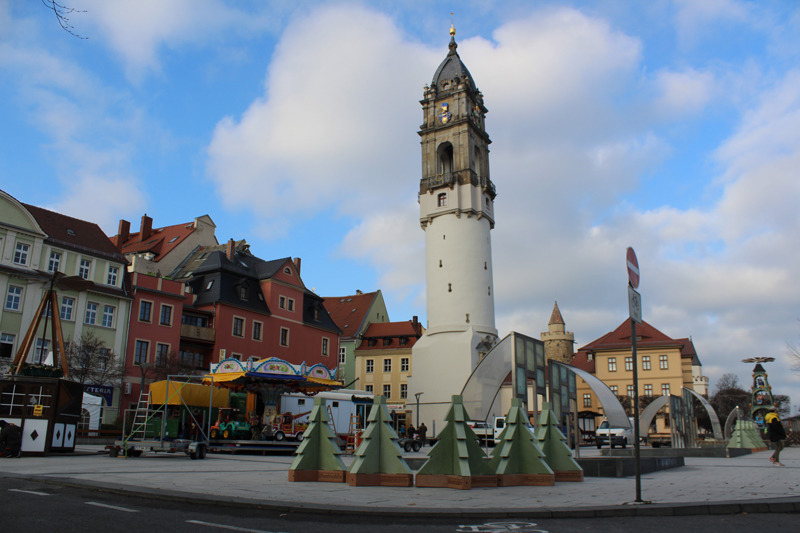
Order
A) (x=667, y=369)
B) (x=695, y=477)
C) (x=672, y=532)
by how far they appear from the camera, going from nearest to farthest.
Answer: (x=672, y=532)
(x=695, y=477)
(x=667, y=369)

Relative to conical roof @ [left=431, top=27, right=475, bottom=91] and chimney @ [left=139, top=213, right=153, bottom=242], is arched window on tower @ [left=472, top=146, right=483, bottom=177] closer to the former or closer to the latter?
conical roof @ [left=431, top=27, right=475, bottom=91]

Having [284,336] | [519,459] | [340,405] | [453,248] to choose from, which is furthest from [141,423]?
[453,248]

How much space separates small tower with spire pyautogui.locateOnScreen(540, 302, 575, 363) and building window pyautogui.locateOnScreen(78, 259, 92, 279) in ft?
264

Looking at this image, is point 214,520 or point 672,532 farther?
point 214,520

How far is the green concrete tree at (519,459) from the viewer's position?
12039 mm

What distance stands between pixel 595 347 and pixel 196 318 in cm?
4753

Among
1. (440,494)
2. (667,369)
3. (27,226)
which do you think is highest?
(27,226)

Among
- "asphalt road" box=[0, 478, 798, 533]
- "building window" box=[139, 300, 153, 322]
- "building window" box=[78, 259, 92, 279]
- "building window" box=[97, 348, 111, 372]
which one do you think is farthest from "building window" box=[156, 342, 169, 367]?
"asphalt road" box=[0, 478, 798, 533]

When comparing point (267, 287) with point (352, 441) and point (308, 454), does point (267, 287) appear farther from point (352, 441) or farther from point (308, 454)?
point (308, 454)

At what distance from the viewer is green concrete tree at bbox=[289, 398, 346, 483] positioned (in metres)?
12.1

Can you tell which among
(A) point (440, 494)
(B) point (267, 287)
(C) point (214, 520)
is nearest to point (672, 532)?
(A) point (440, 494)

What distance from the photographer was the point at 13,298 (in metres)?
36.2

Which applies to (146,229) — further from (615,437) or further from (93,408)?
(615,437)

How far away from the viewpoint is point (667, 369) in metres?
71.5
